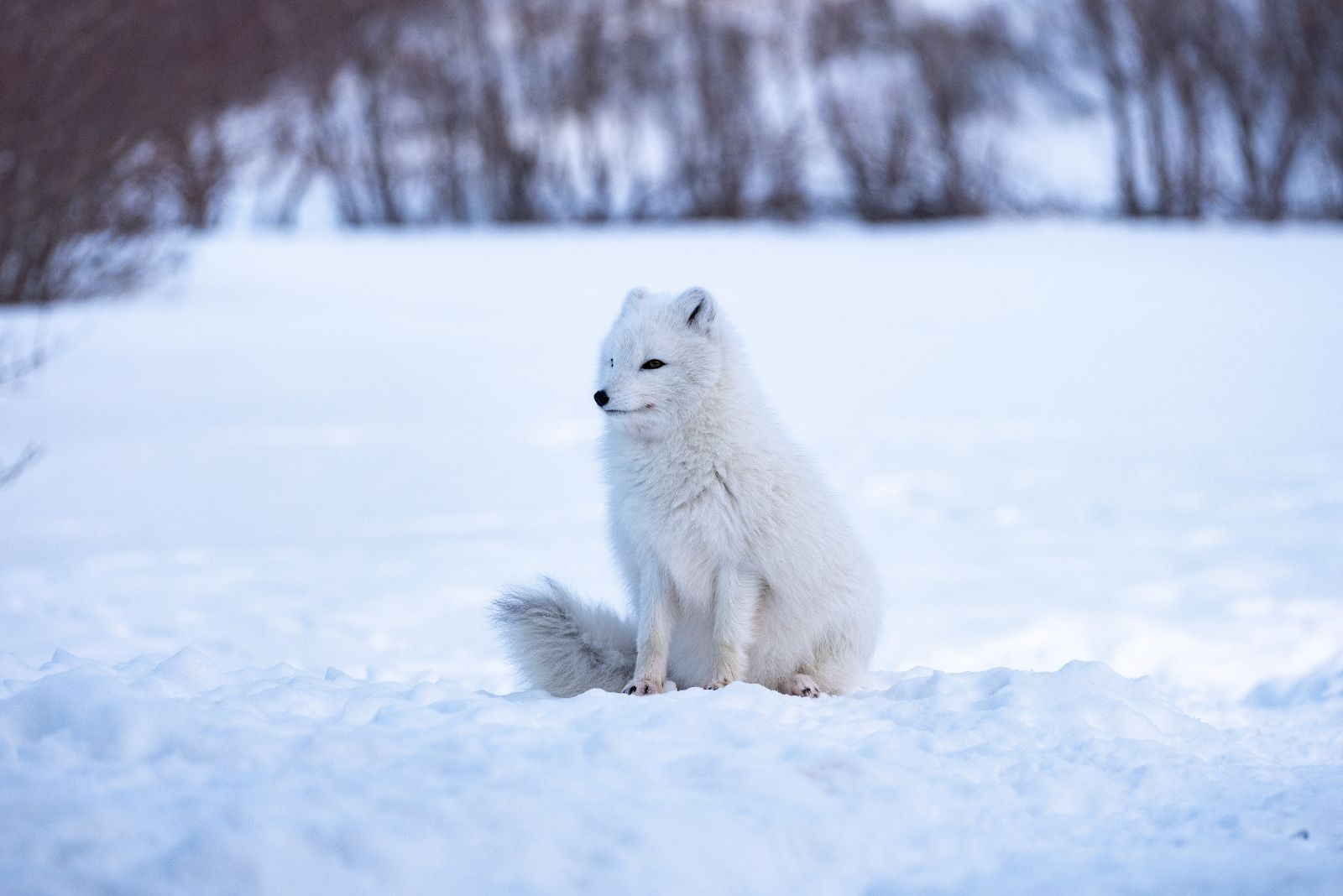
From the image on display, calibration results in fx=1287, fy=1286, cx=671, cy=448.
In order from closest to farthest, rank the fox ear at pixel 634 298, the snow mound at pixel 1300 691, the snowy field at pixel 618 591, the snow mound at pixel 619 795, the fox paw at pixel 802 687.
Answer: the snow mound at pixel 619 795 < the snowy field at pixel 618 591 < the fox paw at pixel 802 687 < the fox ear at pixel 634 298 < the snow mound at pixel 1300 691

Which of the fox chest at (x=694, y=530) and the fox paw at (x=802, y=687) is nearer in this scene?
the fox chest at (x=694, y=530)

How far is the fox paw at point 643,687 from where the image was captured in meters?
3.77

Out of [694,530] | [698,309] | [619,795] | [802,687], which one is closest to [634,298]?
[698,309]

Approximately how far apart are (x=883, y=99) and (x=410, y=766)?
20682 mm

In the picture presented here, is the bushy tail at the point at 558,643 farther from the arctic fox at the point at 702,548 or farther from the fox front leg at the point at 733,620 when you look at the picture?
the fox front leg at the point at 733,620

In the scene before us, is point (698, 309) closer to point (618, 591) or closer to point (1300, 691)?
point (1300, 691)

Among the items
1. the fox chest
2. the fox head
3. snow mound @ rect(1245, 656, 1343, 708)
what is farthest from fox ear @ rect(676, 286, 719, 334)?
snow mound @ rect(1245, 656, 1343, 708)

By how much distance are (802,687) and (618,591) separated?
9.82 feet

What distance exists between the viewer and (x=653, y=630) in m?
3.84

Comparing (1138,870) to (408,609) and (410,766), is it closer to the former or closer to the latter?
(410,766)

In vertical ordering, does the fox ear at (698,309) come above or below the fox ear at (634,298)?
below

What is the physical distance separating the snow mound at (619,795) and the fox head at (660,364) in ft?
2.73

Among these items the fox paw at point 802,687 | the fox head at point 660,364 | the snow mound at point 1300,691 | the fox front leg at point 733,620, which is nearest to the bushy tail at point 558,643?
the fox front leg at point 733,620

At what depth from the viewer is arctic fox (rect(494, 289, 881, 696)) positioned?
377 cm
